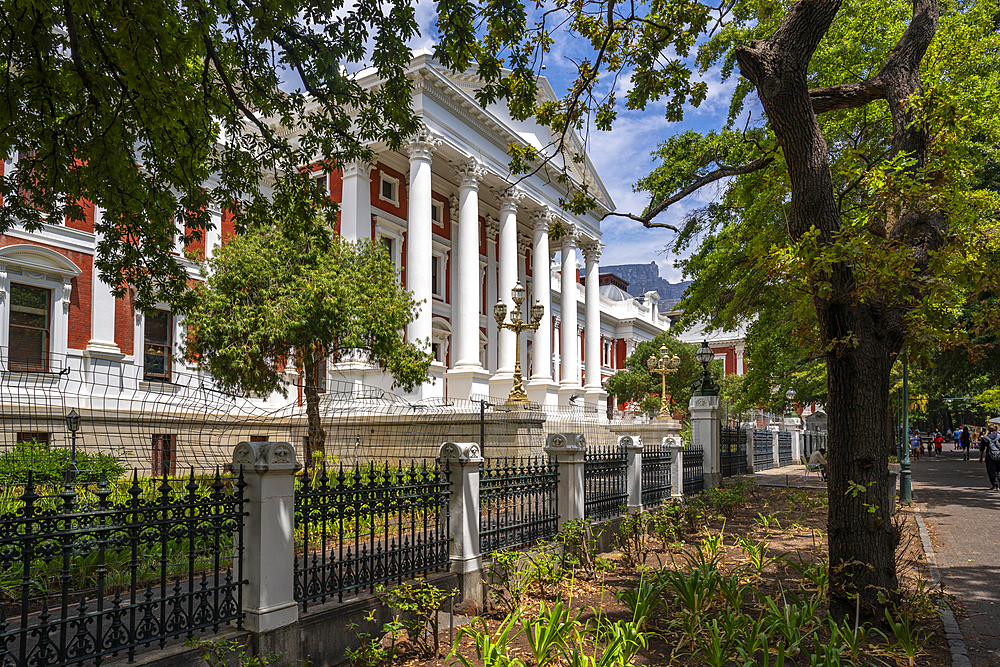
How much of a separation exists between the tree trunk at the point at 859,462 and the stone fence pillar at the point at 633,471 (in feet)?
16.7

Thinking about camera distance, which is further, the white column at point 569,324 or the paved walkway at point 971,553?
the white column at point 569,324

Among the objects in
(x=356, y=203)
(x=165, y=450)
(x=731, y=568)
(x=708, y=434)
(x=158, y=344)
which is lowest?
(x=731, y=568)

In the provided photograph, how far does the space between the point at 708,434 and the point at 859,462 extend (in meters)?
10.9

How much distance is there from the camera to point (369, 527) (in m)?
6.61

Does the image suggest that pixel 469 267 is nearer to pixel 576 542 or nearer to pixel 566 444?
pixel 566 444

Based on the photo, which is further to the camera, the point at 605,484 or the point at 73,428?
the point at 605,484

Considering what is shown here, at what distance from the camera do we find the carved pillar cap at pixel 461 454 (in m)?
7.22

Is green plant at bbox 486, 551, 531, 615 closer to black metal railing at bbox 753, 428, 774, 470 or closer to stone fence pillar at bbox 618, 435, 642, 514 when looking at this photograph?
stone fence pillar at bbox 618, 435, 642, 514

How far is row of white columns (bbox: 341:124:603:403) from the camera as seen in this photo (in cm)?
2583

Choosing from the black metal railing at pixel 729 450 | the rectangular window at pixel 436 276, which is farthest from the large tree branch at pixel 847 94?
the rectangular window at pixel 436 276

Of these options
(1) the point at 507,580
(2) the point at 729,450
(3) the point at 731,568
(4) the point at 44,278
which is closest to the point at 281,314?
(4) the point at 44,278

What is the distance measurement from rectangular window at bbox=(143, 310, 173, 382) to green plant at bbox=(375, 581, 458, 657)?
19.4 m

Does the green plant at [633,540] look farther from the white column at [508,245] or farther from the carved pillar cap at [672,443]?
the white column at [508,245]

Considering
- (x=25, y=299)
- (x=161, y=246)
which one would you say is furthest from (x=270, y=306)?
(x=25, y=299)
